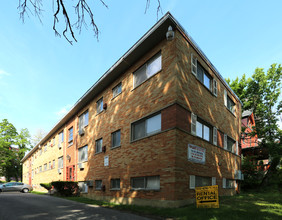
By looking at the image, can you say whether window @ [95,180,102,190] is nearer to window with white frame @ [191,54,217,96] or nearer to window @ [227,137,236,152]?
window with white frame @ [191,54,217,96]

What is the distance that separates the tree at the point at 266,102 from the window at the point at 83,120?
1681 centimetres

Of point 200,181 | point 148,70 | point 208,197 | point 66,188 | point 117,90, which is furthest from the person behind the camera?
point 66,188

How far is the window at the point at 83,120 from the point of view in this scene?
20708 mm

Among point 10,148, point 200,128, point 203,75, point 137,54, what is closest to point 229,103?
point 203,75

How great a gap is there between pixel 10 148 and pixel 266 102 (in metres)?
52.7

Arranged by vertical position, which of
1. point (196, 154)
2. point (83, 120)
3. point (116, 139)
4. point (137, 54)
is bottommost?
point (196, 154)

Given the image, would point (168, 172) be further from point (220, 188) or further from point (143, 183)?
point (220, 188)

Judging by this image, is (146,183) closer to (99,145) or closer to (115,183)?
(115,183)

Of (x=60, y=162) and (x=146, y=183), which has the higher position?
(x=146, y=183)

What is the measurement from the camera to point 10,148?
167ft

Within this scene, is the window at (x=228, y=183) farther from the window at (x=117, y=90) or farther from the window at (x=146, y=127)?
the window at (x=117, y=90)

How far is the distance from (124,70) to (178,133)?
277 inches

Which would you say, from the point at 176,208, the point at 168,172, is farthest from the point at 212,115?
the point at 176,208

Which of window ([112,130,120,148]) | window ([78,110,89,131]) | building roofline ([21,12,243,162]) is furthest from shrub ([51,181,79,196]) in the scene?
building roofline ([21,12,243,162])
